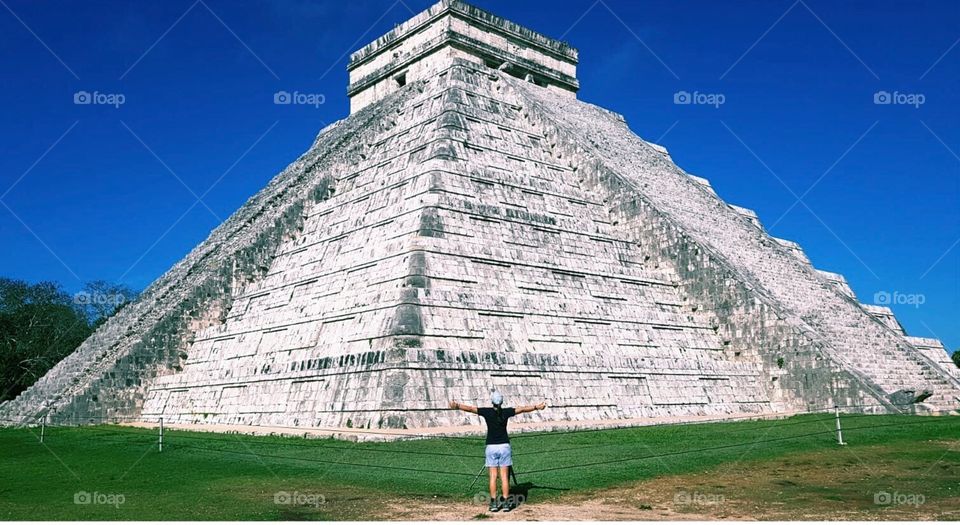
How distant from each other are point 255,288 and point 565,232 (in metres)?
8.54

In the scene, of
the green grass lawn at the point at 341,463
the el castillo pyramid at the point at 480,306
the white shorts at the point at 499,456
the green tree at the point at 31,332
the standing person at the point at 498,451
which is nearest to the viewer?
the standing person at the point at 498,451

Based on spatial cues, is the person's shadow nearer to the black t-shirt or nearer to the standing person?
the standing person

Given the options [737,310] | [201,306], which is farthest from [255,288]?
[737,310]

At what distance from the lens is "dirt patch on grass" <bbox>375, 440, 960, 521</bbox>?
24.1 feet

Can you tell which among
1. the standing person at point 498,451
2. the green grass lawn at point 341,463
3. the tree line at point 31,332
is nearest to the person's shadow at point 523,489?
the green grass lawn at point 341,463

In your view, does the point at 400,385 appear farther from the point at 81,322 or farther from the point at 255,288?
the point at 81,322

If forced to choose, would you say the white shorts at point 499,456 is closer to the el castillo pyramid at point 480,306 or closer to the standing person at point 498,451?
the standing person at point 498,451

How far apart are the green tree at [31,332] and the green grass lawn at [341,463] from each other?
67.7 feet

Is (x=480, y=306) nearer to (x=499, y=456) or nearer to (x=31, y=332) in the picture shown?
(x=499, y=456)

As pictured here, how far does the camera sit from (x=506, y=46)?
28125 mm

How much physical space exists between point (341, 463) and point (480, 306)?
6.15m

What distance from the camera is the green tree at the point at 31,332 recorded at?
33906 millimetres

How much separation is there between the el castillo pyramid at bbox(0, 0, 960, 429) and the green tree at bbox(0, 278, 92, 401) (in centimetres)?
1333

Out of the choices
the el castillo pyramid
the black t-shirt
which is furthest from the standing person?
the el castillo pyramid
